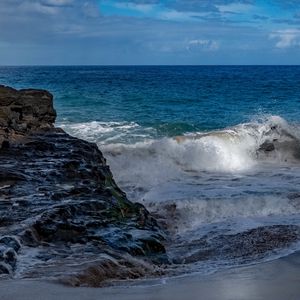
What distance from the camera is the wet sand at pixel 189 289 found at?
4211 mm

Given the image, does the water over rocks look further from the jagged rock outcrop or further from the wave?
the wave

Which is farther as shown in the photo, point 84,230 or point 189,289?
point 84,230

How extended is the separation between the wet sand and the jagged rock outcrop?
1.39ft

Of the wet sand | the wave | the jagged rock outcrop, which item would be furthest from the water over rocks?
the wave

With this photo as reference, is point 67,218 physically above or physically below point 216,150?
above

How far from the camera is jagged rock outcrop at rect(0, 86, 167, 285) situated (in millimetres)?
5430

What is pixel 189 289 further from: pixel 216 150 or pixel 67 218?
pixel 216 150

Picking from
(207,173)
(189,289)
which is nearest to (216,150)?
(207,173)

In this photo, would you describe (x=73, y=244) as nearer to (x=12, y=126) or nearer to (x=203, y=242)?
(x=203, y=242)

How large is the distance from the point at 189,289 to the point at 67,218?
7.90ft

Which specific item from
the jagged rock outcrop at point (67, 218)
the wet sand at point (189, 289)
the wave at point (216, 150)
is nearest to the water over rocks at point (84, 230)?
the jagged rock outcrop at point (67, 218)

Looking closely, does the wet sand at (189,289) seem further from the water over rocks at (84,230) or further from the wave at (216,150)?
the wave at (216,150)

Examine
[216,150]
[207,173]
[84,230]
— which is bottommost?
[207,173]

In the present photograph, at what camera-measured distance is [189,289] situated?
4570mm
